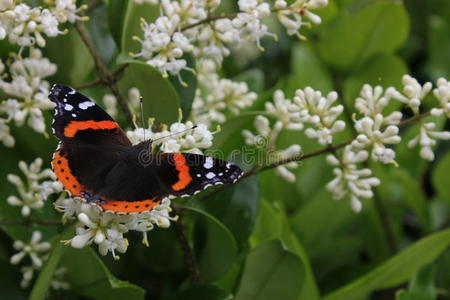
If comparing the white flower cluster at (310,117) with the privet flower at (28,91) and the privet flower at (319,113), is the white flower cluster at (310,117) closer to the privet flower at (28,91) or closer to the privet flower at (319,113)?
the privet flower at (319,113)

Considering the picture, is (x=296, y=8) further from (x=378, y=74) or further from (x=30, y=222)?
(x=30, y=222)

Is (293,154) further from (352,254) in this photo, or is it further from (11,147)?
(11,147)

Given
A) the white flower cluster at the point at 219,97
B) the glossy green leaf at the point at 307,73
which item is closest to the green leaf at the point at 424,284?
the white flower cluster at the point at 219,97

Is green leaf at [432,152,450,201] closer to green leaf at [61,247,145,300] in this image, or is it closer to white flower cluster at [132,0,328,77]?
white flower cluster at [132,0,328,77]

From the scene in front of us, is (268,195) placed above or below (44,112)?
below

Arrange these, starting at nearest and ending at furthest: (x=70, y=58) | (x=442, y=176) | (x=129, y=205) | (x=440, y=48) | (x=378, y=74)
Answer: (x=129, y=205) → (x=70, y=58) → (x=442, y=176) → (x=378, y=74) → (x=440, y=48)

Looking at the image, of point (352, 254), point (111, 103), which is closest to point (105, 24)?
point (111, 103)

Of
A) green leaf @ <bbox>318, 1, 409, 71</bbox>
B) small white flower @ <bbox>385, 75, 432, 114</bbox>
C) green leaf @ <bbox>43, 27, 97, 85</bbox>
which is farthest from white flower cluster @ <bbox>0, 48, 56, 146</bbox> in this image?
green leaf @ <bbox>318, 1, 409, 71</bbox>

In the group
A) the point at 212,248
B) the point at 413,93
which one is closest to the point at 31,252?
the point at 212,248
